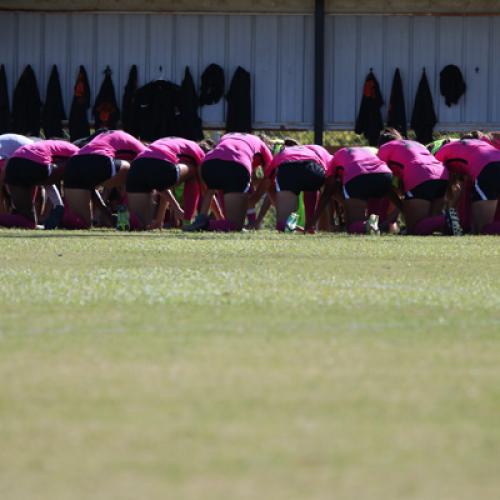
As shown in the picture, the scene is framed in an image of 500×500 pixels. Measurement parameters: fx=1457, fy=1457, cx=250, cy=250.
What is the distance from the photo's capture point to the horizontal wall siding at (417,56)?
2544 centimetres

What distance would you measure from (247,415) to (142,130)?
20529 millimetres

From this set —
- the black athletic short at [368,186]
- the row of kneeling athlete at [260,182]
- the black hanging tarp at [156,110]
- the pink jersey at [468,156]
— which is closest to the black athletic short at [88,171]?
the row of kneeling athlete at [260,182]

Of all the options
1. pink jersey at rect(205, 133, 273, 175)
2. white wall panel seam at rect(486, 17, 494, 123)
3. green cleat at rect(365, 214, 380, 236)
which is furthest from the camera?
white wall panel seam at rect(486, 17, 494, 123)

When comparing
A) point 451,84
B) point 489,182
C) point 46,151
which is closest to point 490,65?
point 451,84

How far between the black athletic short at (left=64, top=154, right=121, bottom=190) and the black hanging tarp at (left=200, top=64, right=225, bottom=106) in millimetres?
7889

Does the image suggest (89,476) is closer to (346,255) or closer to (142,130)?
(346,255)

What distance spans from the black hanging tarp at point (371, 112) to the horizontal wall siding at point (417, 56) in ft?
0.91

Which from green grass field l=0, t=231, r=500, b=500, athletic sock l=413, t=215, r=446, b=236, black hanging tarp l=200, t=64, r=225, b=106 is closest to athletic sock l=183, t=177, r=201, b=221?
athletic sock l=413, t=215, r=446, b=236

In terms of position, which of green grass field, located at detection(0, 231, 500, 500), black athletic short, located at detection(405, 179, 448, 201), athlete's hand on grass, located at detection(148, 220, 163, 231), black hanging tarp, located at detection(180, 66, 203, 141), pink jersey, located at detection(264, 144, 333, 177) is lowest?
green grass field, located at detection(0, 231, 500, 500)

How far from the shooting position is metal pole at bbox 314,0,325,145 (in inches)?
978

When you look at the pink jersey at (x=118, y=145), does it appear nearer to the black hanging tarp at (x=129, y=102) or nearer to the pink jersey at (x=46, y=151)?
the pink jersey at (x=46, y=151)

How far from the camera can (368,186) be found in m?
16.8

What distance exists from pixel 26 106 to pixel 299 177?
9607mm

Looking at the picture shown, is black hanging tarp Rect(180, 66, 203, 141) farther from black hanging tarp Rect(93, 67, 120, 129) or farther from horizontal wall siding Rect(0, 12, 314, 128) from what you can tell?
black hanging tarp Rect(93, 67, 120, 129)
